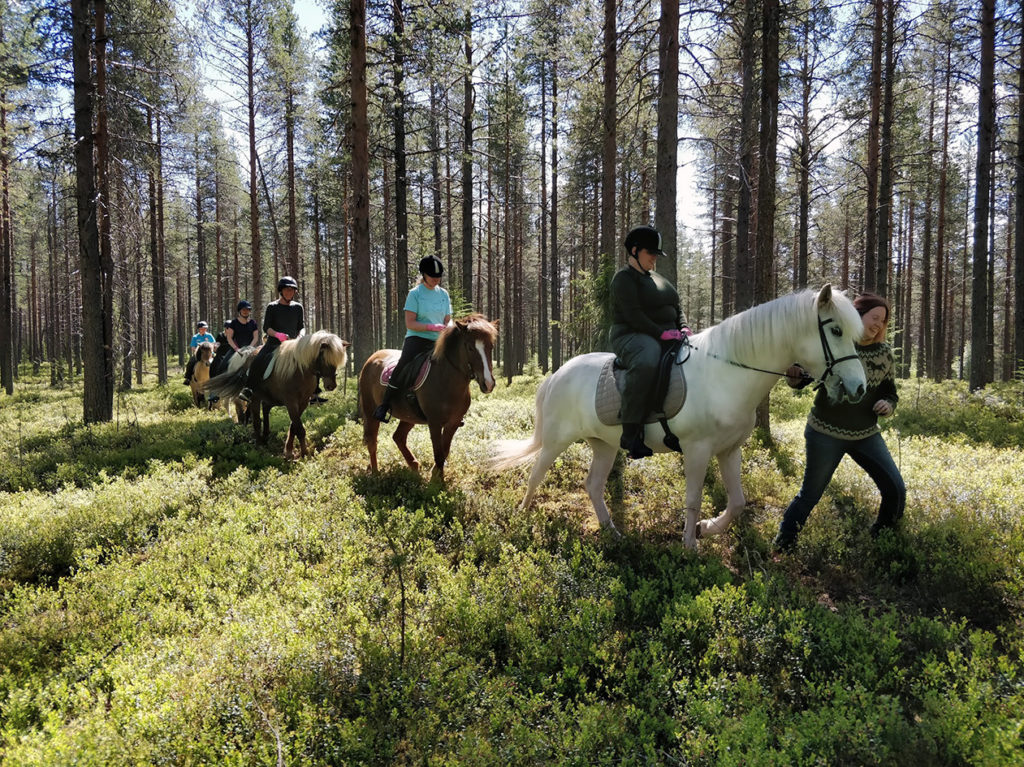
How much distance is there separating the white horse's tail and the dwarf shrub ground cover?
611mm

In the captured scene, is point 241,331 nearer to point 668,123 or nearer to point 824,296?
point 668,123

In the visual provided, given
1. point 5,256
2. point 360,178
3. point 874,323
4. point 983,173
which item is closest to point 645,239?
point 874,323

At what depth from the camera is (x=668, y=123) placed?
840cm

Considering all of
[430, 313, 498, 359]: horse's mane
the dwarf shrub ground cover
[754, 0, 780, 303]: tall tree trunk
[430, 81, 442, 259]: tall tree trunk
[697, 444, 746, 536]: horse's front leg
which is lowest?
the dwarf shrub ground cover

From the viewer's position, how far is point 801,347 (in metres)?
4.72

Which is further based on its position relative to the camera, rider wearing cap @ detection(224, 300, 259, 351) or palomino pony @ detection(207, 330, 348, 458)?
rider wearing cap @ detection(224, 300, 259, 351)

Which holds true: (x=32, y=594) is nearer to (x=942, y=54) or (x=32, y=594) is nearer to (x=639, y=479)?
(x=639, y=479)

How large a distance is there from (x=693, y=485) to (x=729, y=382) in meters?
1.06

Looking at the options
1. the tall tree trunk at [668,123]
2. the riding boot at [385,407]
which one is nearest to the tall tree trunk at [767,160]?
the tall tree trunk at [668,123]

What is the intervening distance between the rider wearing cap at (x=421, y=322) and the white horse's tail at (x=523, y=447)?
5.74 ft

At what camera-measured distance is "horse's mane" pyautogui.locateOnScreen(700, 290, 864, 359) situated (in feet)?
14.5

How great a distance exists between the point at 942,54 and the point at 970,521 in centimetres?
2167

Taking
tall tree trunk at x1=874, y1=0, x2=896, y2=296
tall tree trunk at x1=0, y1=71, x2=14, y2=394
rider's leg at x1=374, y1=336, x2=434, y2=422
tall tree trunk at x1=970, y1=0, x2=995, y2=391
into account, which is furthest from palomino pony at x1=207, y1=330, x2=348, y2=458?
tall tree trunk at x1=0, y1=71, x2=14, y2=394

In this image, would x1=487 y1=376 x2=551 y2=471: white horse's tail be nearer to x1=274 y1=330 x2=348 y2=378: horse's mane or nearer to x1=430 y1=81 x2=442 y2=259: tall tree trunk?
x1=274 y1=330 x2=348 y2=378: horse's mane
